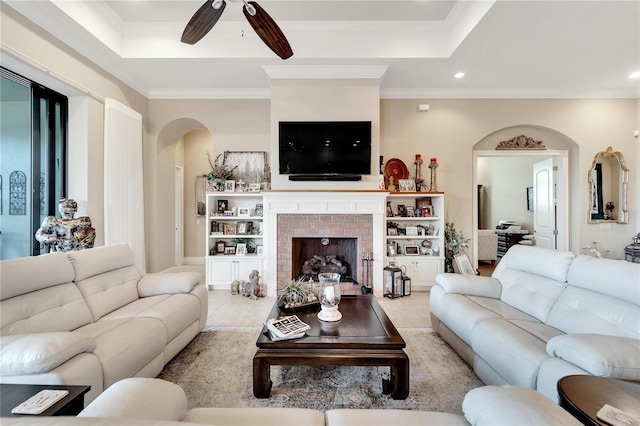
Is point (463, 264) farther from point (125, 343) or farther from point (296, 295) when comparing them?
point (125, 343)

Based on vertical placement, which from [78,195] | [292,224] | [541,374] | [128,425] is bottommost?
[541,374]

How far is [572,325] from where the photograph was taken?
1.91 m

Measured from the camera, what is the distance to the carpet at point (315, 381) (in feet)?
6.04

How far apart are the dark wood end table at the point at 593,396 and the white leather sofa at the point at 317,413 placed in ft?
0.54

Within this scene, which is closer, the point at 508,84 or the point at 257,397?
the point at 257,397

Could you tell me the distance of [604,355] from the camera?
1313 millimetres

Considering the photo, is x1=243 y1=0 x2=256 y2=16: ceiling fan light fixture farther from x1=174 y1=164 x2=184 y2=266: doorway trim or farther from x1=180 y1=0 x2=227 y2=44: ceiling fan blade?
x1=174 y1=164 x2=184 y2=266: doorway trim

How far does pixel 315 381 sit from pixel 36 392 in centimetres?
153

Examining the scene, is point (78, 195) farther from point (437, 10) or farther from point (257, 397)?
point (437, 10)

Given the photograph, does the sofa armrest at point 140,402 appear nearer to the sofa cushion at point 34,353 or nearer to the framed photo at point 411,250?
the sofa cushion at point 34,353

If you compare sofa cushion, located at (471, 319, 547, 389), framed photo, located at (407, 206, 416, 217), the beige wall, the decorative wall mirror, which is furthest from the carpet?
the decorative wall mirror

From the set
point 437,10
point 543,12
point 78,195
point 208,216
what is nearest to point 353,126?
point 437,10

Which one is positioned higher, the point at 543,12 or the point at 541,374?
the point at 543,12

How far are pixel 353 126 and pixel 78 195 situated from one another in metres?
3.72
